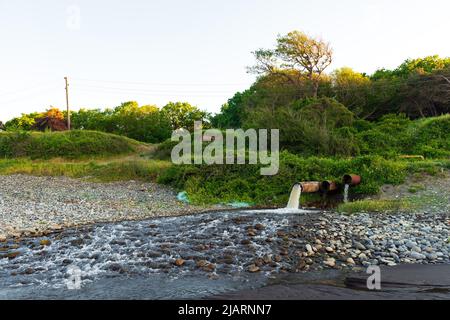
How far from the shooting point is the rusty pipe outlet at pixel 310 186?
14062 mm

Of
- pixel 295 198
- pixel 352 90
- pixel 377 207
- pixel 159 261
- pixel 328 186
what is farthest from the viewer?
pixel 352 90

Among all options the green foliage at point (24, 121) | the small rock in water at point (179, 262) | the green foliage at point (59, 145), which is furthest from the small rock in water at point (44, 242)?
the green foliage at point (24, 121)

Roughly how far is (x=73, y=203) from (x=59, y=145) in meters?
18.3

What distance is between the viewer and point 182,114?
47844 millimetres

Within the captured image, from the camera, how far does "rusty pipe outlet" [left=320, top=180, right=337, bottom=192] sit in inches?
566

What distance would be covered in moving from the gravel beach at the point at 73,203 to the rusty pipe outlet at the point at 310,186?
355cm

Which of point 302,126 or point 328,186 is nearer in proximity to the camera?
point 328,186

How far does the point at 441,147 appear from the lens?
22.2 metres

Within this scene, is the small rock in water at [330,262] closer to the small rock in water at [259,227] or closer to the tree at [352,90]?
the small rock in water at [259,227]

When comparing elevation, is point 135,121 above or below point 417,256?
above

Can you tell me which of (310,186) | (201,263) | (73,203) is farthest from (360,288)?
(73,203)

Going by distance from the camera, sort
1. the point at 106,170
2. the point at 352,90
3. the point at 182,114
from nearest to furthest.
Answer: the point at 106,170, the point at 352,90, the point at 182,114

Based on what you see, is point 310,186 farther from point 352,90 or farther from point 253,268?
point 352,90
